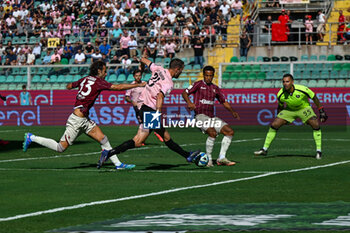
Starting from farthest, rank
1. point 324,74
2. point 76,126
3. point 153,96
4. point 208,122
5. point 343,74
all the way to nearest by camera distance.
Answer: point 324,74, point 343,74, point 208,122, point 153,96, point 76,126

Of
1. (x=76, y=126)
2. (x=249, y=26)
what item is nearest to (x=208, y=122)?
(x=76, y=126)

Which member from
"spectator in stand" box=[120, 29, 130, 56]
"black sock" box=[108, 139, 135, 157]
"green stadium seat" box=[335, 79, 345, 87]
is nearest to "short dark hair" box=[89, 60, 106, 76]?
"black sock" box=[108, 139, 135, 157]

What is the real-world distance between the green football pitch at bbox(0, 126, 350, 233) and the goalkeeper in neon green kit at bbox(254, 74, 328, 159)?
0.51 metres

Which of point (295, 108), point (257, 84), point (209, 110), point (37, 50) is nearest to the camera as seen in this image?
point (209, 110)

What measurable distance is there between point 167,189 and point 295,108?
692 cm

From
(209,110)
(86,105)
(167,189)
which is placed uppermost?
(86,105)

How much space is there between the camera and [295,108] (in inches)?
722

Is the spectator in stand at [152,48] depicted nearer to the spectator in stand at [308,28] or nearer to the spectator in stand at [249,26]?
the spectator in stand at [249,26]

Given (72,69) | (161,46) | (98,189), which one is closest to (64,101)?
(72,69)

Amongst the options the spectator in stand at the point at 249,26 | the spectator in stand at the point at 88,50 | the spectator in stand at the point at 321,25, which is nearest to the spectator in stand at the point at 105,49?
the spectator in stand at the point at 88,50

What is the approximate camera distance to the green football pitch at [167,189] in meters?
9.09

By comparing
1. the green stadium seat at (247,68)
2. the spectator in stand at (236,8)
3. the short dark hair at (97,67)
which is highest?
the spectator in stand at (236,8)

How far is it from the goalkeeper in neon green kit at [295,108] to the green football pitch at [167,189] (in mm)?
513

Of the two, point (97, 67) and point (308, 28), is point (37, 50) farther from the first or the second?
point (97, 67)
